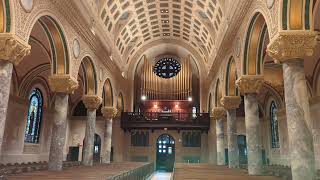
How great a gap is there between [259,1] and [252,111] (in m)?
4.39

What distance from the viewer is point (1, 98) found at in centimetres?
816

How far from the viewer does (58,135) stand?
39.8ft

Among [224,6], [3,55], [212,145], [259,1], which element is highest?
[224,6]

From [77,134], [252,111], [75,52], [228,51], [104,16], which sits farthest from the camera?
[77,134]

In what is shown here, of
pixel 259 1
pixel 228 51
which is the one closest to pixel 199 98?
pixel 228 51

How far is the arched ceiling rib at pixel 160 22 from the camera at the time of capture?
18500 mm

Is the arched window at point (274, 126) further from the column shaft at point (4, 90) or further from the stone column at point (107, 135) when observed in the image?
the column shaft at point (4, 90)

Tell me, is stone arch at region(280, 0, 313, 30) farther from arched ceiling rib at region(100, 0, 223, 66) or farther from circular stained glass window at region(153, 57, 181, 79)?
circular stained glass window at region(153, 57, 181, 79)

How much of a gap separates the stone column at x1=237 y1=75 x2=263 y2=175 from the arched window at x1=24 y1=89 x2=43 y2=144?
48.0ft

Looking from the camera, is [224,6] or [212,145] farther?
[212,145]

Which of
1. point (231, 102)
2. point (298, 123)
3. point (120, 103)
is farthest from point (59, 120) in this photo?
point (120, 103)

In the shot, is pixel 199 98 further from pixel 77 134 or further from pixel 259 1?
pixel 259 1

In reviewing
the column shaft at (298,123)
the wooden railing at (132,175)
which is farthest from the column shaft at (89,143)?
the column shaft at (298,123)

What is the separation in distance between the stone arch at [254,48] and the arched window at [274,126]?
1165 centimetres
